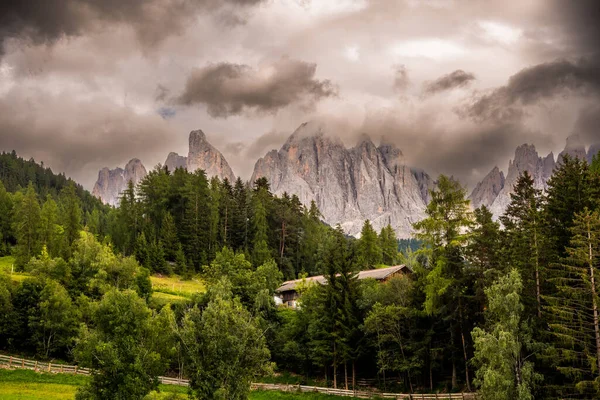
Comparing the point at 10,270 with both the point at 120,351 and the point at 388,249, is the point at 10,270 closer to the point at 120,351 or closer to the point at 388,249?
the point at 120,351

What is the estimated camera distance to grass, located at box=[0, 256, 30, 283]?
60203mm

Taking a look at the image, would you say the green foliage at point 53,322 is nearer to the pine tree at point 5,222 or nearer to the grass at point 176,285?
the grass at point 176,285

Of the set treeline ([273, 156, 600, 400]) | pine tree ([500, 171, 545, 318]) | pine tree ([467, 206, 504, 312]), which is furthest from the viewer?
pine tree ([467, 206, 504, 312])

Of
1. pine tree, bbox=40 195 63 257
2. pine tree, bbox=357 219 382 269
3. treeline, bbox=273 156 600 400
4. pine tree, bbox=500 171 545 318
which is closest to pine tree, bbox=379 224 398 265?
pine tree, bbox=357 219 382 269

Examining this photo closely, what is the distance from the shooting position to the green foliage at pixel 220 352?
22.0 m

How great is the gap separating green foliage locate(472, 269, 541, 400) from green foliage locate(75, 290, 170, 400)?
19704 millimetres

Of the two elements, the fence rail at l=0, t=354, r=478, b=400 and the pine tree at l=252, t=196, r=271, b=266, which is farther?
the pine tree at l=252, t=196, r=271, b=266

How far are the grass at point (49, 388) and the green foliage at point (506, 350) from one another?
17.6 m

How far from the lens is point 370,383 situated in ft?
159

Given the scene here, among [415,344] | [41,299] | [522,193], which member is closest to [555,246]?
[522,193]

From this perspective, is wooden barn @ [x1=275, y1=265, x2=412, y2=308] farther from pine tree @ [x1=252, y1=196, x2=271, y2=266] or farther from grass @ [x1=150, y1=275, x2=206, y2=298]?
grass @ [x1=150, y1=275, x2=206, y2=298]

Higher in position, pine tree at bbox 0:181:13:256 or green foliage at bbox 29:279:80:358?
pine tree at bbox 0:181:13:256

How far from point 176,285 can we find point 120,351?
49429 millimetres

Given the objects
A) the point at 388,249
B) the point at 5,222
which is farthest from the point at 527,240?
the point at 5,222
